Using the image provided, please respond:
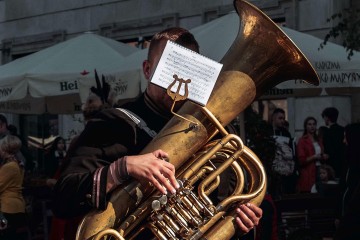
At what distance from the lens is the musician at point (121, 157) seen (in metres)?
2.71

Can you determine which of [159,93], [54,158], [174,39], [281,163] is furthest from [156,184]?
[54,158]

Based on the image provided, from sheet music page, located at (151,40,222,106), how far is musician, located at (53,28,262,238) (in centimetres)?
14

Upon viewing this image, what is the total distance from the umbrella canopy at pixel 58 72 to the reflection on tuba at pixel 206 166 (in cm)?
535

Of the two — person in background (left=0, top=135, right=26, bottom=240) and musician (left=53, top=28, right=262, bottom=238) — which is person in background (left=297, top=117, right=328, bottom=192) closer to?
person in background (left=0, top=135, right=26, bottom=240)

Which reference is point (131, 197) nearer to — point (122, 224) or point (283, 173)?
point (122, 224)

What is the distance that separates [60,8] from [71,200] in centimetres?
1504

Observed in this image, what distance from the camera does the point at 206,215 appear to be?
287 centimetres

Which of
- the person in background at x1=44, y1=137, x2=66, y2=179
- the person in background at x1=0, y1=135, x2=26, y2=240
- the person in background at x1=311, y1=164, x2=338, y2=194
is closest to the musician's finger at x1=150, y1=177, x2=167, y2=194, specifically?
the person in background at x1=0, y1=135, x2=26, y2=240

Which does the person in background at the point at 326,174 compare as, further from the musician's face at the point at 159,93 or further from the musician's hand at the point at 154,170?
the musician's hand at the point at 154,170

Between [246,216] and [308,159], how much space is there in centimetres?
666

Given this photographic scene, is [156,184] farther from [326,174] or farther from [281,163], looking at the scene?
[326,174]

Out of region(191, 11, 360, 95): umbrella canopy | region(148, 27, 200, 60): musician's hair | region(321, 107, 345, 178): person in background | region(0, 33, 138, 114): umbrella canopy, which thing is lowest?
region(321, 107, 345, 178): person in background

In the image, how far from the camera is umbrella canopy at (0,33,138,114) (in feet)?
29.5

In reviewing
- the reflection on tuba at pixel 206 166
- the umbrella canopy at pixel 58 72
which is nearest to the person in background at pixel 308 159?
the umbrella canopy at pixel 58 72
